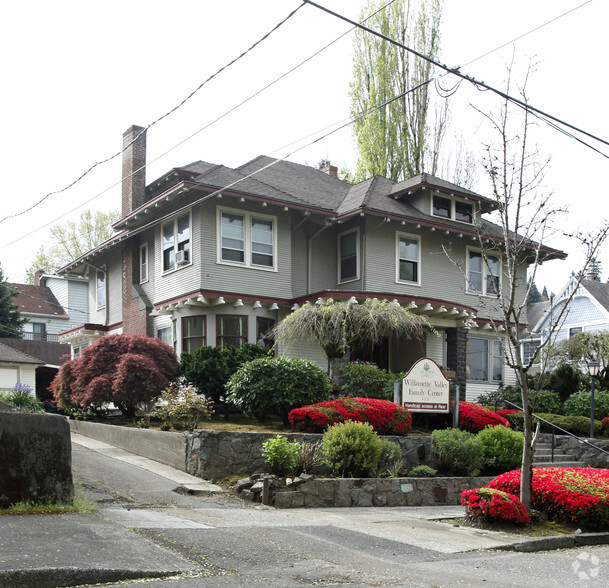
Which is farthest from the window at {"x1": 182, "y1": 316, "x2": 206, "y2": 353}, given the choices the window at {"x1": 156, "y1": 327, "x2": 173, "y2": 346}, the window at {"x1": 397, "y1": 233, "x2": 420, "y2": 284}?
the window at {"x1": 397, "y1": 233, "x2": 420, "y2": 284}

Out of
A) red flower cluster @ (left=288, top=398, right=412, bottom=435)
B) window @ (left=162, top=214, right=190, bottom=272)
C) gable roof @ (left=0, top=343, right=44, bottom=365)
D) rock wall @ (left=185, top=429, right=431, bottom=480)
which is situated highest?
window @ (left=162, top=214, right=190, bottom=272)

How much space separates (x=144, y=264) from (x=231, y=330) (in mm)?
5255

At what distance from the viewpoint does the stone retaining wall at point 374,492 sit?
11.5 metres

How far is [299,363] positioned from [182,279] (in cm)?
627

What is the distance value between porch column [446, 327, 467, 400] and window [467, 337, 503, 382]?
197 centimetres

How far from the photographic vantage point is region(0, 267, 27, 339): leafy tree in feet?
115

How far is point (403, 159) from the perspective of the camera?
3406 cm

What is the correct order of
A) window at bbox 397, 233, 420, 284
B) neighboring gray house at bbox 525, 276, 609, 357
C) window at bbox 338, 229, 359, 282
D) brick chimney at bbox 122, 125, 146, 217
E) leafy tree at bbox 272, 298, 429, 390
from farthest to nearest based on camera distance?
neighboring gray house at bbox 525, 276, 609, 357
brick chimney at bbox 122, 125, 146, 217
window at bbox 397, 233, 420, 284
window at bbox 338, 229, 359, 282
leafy tree at bbox 272, 298, 429, 390

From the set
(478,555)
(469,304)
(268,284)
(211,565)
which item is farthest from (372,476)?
(469,304)

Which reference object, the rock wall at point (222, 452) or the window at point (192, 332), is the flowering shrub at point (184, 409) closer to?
the rock wall at point (222, 452)

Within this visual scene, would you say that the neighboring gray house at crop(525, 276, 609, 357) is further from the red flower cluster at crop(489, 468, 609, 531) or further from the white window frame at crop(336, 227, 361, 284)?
the red flower cluster at crop(489, 468, 609, 531)

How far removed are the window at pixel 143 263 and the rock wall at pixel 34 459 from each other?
15.8 metres

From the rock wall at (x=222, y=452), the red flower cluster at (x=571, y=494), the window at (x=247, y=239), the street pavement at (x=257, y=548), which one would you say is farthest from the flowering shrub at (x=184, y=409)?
the red flower cluster at (x=571, y=494)

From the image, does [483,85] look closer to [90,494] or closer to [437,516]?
[437,516]
